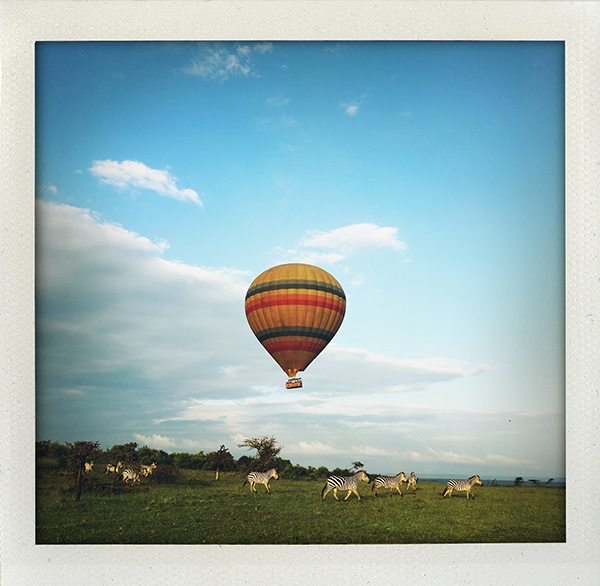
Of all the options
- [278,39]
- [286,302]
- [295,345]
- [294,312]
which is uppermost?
[278,39]

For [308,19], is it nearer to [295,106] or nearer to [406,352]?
[295,106]

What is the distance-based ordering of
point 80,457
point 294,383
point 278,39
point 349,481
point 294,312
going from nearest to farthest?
1. point 80,457
2. point 278,39
3. point 349,481
4. point 294,383
5. point 294,312

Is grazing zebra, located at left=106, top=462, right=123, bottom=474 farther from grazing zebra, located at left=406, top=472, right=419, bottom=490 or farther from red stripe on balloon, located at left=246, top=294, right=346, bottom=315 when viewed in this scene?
grazing zebra, located at left=406, top=472, right=419, bottom=490

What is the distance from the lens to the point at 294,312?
248 inches

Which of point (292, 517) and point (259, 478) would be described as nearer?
point (292, 517)

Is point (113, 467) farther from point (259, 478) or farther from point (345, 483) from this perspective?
point (345, 483)

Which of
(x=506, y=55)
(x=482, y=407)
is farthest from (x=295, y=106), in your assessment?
(x=482, y=407)

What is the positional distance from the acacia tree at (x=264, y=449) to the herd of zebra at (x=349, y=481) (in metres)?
0.09

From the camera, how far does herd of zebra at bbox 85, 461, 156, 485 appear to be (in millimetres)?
5590

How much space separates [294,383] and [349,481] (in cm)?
114

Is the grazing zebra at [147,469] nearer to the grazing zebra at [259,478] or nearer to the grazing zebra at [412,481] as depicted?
the grazing zebra at [259,478]

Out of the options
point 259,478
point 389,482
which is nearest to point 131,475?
point 259,478

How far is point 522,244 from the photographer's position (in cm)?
579

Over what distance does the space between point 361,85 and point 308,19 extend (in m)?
0.83
